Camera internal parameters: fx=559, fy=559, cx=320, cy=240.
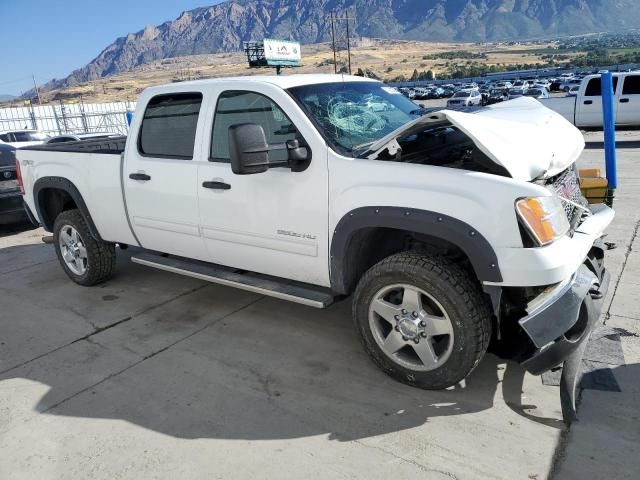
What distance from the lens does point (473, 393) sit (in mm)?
3367

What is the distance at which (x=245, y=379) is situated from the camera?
369 cm

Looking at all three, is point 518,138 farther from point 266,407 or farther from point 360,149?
point 266,407

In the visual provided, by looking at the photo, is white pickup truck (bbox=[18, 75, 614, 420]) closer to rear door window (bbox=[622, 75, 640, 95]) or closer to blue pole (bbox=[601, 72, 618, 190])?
blue pole (bbox=[601, 72, 618, 190])

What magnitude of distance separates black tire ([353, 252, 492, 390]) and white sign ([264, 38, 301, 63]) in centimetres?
5076

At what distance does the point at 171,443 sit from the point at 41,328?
7.69 ft

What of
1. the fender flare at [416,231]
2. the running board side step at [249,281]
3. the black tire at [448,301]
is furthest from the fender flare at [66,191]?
the black tire at [448,301]

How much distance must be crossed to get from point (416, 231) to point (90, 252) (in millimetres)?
3601

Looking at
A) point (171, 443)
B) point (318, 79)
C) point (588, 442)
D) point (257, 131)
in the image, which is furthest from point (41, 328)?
point (588, 442)

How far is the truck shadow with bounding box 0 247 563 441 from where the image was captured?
3.19 meters

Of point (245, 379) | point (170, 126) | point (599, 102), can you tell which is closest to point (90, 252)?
point (170, 126)

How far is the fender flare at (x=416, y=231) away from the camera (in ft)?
9.77

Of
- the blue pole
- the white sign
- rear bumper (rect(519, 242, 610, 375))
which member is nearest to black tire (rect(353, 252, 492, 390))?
rear bumper (rect(519, 242, 610, 375))

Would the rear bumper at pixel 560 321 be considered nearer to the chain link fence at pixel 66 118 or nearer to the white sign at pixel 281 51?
the chain link fence at pixel 66 118

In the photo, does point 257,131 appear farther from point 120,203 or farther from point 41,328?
point 41,328
